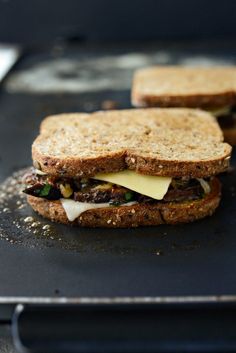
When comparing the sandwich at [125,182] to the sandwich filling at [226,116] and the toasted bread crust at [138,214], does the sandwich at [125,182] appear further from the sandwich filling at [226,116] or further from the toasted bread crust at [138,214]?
the sandwich filling at [226,116]

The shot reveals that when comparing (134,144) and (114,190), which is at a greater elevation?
(134,144)

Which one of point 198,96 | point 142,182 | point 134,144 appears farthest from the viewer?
point 198,96

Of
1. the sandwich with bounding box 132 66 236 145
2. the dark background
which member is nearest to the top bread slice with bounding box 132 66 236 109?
the sandwich with bounding box 132 66 236 145

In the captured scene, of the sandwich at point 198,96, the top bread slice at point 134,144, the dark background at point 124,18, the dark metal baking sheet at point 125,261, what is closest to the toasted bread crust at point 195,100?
the sandwich at point 198,96

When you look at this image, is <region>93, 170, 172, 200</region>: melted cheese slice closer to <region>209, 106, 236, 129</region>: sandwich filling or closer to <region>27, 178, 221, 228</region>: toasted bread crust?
<region>27, 178, 221, 228</region>: toasted bread crust

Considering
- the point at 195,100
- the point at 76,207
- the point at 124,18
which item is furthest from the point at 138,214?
the point at 124,18

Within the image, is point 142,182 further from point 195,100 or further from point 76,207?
point 195,100

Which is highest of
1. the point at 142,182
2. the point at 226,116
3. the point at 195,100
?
the point at 142,182

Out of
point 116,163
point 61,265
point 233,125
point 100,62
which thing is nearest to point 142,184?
point 116,163

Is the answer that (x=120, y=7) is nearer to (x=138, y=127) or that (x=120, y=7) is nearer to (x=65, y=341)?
(x=138, y=127)
